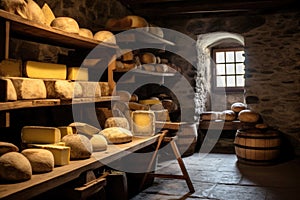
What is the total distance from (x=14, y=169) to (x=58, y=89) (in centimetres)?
91

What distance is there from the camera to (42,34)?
8.71 ft

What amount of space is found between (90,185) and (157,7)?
4.12m

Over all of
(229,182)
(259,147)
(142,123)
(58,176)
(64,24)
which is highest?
(64,24)

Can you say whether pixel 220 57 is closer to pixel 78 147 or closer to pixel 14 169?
pixel 78 147

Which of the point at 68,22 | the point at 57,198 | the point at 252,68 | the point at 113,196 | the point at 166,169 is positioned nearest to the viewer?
the point at 57,198

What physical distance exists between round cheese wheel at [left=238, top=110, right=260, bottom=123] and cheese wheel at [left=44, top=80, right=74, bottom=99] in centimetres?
394

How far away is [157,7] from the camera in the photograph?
18.9 feet

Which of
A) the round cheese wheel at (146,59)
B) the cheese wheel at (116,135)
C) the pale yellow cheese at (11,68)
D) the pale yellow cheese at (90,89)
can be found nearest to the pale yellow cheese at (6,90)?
the pale yellow cheese at (11,68)

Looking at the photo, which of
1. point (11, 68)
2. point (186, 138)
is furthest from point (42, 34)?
point (186, 138)

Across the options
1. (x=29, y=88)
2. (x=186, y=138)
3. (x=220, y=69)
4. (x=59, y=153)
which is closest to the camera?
(x=59, y=153)

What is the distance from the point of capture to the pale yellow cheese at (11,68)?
7.51 feet

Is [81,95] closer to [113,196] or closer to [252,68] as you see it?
[113,196]

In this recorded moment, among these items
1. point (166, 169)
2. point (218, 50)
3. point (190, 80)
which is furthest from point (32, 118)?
point (218, 50)

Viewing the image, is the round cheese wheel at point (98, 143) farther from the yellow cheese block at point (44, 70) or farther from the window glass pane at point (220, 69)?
the window glass pane at point (220, 69)
